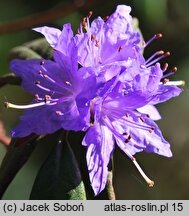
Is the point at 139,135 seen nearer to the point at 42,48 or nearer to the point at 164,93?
the point at 164,93

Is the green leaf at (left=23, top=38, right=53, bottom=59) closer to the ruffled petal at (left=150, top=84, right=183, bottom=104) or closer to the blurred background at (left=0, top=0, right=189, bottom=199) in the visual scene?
the ruffled petal at (left=150, top=84, right=183, bottom=104)

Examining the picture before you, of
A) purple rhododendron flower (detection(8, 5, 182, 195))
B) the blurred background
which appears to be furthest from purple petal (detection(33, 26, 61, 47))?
the blurred background

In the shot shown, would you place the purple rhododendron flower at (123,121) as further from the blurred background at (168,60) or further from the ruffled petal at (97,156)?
the blurred background at (168,60)

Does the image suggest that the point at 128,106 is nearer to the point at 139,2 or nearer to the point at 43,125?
the point at 43,125

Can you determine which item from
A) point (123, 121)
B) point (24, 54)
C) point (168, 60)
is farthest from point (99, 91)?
point (168, 60)

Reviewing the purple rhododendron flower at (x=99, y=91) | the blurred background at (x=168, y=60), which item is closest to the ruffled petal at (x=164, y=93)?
the purple rhododendron flower at (x=99, y=91)

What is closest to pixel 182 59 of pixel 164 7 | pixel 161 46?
pixel 161 46
